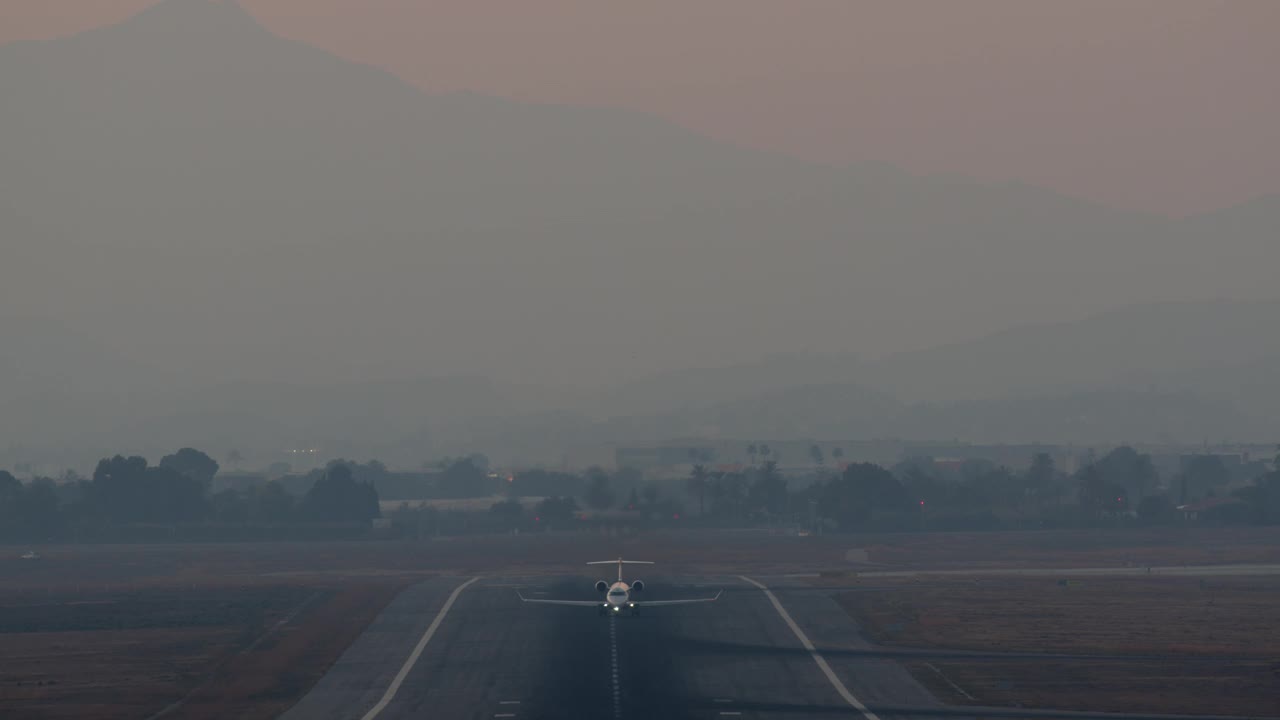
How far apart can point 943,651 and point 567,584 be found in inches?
1965

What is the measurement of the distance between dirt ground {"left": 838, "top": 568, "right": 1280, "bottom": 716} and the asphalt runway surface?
12.6 ft

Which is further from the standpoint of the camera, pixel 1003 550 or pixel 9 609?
pixel 1003 550

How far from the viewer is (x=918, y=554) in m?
174

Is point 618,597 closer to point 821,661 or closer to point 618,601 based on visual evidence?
point 618,601

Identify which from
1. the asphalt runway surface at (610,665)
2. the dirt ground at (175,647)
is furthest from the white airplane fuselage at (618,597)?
the dirt ground at (175,647)

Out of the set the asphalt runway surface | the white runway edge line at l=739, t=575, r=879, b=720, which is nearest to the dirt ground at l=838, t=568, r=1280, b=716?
the asphalt runway surface

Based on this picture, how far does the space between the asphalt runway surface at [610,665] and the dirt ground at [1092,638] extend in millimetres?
3846

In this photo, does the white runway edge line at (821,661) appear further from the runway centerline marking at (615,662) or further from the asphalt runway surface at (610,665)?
the runway centerline marking at (615,662)

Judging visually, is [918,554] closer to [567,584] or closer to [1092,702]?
[567,584]

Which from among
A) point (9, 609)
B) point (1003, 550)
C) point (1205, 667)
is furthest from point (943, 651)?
point (1003, 550)

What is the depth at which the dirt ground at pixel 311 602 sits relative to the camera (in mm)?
79000

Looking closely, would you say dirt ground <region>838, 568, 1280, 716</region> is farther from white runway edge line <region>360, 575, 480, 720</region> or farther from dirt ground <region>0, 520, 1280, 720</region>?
white runway edge line <region>360, 575, 480, 720</region>

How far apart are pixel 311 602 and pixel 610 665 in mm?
48517

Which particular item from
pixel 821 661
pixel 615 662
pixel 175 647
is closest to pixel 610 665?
pixel 615 662
